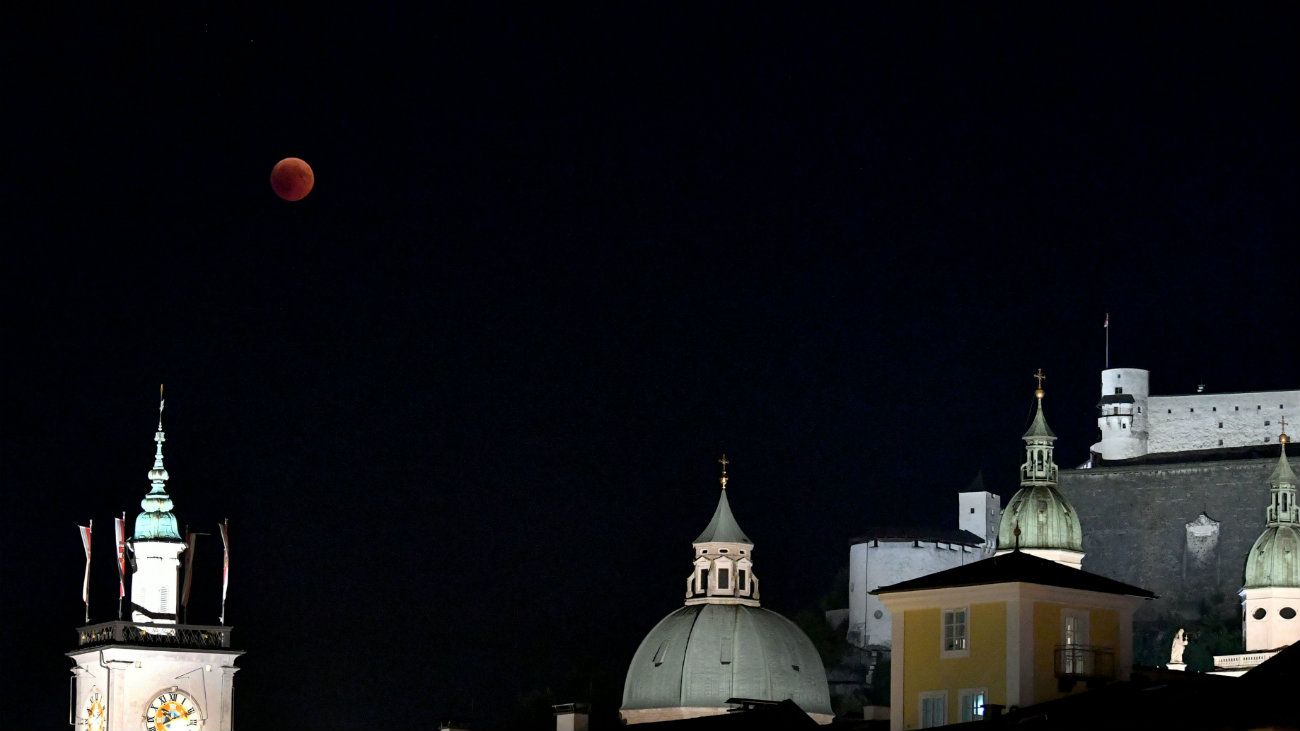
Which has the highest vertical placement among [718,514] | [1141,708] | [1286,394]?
[1286,394]

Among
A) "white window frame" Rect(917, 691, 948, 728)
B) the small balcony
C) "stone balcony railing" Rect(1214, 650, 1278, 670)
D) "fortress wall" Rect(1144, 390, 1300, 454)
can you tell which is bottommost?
"white window frame" Rect(917, 691, 948, 728)

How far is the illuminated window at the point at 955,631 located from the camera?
52.5 meters

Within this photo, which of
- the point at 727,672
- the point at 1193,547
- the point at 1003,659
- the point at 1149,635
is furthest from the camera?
the point at 1193,547

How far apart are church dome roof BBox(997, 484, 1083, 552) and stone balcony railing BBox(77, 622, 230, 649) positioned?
88.4 ft

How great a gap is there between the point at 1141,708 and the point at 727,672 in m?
48.3

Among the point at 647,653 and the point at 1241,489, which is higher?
the point at 1241,489

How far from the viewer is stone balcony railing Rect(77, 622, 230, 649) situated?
87000mm

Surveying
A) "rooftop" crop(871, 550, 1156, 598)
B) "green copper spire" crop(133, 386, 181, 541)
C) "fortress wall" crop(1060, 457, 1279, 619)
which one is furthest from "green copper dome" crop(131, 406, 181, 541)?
"fortress wall" crop(1060, 457, 1279, 619)

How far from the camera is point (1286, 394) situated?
14625 centimetres

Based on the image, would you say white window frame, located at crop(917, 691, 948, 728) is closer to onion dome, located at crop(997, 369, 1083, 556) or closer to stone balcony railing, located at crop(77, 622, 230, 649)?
stone balcony railing, located at crop(77, 622, 230, 649)

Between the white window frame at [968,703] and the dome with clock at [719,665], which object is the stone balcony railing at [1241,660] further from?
the white window frame at [968,703]

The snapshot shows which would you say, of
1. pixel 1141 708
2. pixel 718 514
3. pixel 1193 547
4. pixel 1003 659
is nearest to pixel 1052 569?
pixel 1003 659

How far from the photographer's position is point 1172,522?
141 meters

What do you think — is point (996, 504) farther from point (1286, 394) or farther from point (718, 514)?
point (718, 514)
